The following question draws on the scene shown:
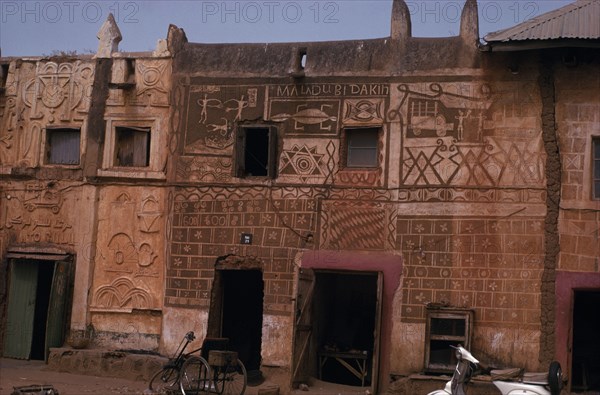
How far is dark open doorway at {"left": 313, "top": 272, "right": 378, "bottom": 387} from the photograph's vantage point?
17.2 metres

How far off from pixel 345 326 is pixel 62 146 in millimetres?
6865

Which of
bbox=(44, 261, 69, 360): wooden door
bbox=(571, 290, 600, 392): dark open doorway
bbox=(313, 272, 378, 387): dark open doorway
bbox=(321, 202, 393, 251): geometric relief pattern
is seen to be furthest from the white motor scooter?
bbox=(44, 261, 69, 360): wooden door

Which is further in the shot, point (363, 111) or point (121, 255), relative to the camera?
point (121, 255)

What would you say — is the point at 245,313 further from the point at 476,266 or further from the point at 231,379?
the point at 476,266

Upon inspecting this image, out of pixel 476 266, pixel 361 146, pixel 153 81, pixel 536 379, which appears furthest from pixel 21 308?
pixel 536 379

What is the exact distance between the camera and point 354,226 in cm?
1653

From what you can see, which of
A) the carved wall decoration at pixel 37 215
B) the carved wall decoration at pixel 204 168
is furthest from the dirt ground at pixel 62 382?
the carved wall decoration at pixel 204 168

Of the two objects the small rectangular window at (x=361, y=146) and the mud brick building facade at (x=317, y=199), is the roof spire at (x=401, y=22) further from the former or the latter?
the small rectangular window at (x=361, y=146)

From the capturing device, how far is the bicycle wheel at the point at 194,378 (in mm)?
14203

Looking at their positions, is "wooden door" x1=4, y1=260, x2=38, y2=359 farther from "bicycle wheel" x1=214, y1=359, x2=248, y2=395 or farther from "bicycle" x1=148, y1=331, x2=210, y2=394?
"bicycle wheel" x1=214, y1=359, x2=248, y2=395

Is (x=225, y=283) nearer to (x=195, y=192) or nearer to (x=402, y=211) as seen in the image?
(x=195, y=192)

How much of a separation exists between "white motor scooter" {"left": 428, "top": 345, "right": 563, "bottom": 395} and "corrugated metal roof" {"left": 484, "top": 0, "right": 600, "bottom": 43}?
6.36 m

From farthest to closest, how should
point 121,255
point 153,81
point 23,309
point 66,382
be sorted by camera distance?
point 23,309, point 153,81, point 121,255, point 66,382

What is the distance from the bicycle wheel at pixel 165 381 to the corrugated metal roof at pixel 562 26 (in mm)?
7693
